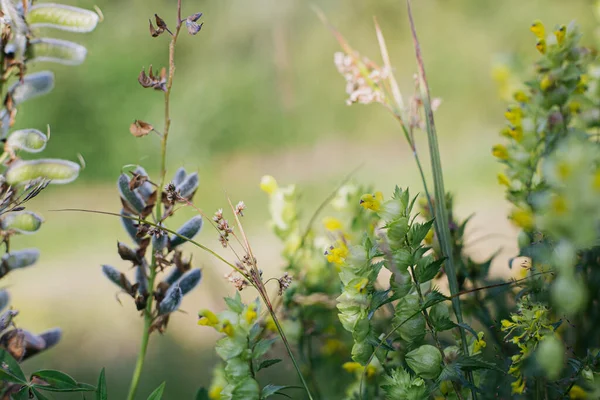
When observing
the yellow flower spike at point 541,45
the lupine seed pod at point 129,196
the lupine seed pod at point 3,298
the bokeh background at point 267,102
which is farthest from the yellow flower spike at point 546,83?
the bokeh background at point 267,102

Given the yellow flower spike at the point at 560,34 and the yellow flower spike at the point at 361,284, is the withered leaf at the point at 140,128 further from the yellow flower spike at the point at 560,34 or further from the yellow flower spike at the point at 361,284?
the yellow flower spike at the point at 560,34

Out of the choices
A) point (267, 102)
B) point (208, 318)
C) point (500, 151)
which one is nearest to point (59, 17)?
point (208, 318)

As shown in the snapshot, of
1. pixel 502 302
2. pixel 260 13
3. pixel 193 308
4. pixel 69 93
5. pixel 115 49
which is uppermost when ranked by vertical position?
pixel 260 13

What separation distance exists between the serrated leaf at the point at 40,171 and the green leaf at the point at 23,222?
0.02 meters

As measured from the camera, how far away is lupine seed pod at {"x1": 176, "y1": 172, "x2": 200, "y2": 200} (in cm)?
46

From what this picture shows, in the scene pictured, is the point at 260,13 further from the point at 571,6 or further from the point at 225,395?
the point at 225,395

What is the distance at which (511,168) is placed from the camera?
527 millimetres

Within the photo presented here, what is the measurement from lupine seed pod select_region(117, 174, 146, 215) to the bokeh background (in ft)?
6.08

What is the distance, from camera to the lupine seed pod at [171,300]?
0.44m

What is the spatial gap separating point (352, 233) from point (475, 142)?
8.21 feet

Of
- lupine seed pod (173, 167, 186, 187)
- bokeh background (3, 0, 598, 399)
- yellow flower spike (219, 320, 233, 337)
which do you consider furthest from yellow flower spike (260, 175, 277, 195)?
bokeh background (3, 0, 598, 399)

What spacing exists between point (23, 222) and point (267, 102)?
298 cm

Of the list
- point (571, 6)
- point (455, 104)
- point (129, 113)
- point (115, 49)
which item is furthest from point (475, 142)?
point (115, 49)

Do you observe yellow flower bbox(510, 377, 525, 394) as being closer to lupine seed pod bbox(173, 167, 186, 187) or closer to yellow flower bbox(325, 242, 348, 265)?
yellow flower bbox(325, 242, 348, 265)
